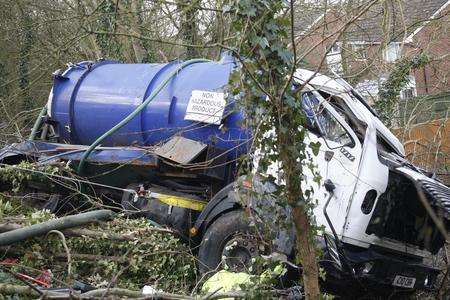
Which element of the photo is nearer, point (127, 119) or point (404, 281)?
point (404, 281)

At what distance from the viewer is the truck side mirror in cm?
588

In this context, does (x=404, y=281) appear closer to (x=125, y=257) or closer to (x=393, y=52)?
(x=125, y=257)

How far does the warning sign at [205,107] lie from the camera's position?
22.0 ft

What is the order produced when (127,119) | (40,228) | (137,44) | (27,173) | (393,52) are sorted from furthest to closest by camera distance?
(137,44) → (393,52) → (27,173) → (127,119) → (40,228)

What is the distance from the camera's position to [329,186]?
231 inches

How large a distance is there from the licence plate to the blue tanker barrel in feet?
6.60

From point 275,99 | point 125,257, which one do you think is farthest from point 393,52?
point 275,99

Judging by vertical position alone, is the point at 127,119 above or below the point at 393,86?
below

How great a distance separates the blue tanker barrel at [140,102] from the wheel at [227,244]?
30.6 inches

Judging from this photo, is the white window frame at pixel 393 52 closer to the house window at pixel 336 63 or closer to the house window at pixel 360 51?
the house window at pixel 360 51

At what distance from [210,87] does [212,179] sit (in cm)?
109

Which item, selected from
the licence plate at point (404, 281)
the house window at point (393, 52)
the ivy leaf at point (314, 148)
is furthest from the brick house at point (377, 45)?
the ivy leaf at point (314, 148)

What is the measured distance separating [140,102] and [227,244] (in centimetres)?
229

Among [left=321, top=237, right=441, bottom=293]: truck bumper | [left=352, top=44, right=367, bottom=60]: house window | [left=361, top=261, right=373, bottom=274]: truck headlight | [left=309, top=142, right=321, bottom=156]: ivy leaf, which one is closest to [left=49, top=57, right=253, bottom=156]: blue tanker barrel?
[left=321, top=237, right=441, bottom=293]: truck bumper
